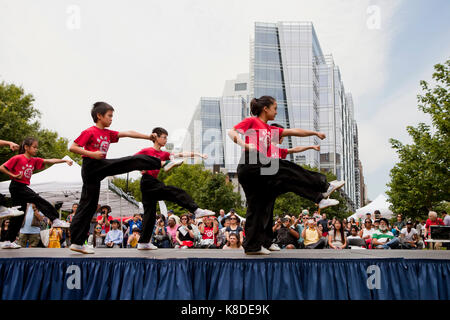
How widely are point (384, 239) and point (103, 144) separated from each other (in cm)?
802

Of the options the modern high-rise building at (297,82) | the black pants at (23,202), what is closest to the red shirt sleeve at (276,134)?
the black pants at (23,202)

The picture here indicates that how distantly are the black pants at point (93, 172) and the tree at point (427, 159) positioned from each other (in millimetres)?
14479

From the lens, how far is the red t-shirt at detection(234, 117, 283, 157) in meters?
4.46

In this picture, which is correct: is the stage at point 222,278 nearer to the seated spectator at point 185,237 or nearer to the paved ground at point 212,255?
the paved ground at point 212,255

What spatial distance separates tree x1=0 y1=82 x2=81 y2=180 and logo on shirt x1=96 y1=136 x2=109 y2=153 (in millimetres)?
19249

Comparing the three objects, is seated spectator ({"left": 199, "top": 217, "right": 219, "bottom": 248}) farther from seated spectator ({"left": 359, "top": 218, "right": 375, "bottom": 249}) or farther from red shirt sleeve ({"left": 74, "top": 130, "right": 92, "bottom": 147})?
red shirt sleeve ({"left": 74, "top": 130, "right": 92, "bottom": 147})

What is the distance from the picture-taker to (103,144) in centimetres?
478

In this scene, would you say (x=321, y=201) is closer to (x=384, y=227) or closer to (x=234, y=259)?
(x=234, y=259)

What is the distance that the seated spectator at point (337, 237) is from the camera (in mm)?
9219

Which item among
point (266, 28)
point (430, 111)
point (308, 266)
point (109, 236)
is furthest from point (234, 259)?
point (266, 28)

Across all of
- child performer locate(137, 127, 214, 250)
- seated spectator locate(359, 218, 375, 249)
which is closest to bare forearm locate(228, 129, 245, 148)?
child performer locate(137, 127, 214, 250)
